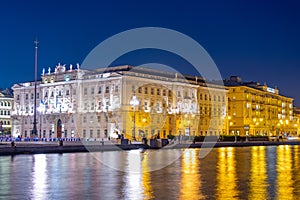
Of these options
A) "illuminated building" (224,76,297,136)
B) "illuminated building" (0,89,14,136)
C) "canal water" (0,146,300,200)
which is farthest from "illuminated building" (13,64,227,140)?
"canal water" (0,146,300,200)

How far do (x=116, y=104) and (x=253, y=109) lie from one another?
176ft

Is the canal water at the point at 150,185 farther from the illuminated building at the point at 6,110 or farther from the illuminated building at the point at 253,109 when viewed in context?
the illuminated building at the point at 6,110

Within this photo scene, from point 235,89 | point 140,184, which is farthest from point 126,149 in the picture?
point 235,89

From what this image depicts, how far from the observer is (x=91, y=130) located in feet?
297

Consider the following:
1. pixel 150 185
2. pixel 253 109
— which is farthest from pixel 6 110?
pixel 150 185

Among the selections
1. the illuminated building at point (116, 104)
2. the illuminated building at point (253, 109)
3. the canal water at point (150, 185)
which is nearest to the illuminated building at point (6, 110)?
the illuminated building at point (116, 104)

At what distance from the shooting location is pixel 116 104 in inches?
3423

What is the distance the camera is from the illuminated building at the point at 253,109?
403ft

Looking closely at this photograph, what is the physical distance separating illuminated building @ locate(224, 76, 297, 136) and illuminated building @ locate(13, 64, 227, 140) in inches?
551

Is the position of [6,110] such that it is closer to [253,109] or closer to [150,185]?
[253,109]

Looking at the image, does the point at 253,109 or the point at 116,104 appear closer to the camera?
the point at 116,104

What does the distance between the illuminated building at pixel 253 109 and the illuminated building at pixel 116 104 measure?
14.0m

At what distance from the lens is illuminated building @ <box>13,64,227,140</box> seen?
285 ft

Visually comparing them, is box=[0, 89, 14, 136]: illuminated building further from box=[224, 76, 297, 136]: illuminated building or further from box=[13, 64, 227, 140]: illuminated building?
box=[224, 76, 297, 136]: illuminated building
